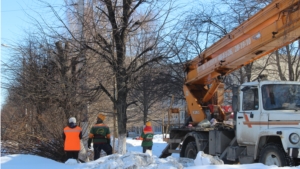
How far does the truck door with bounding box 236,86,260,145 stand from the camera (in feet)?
29.7

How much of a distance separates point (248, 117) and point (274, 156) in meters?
1.38

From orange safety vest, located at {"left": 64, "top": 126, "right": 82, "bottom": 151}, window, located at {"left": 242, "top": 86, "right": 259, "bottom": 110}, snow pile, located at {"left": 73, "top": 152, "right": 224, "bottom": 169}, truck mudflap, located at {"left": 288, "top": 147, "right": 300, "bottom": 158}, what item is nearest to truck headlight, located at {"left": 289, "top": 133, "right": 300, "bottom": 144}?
truck mudflap, located at {"left": 288, "top": 147, "right": 300, "bottom": 158}

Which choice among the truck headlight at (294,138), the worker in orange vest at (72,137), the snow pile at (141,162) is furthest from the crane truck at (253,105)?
the worker in orange vest at (72,137)

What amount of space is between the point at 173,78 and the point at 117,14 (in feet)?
23.5

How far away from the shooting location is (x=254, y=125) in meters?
9.07

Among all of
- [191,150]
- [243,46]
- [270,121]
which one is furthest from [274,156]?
[191,150]

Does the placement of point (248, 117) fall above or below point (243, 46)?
below

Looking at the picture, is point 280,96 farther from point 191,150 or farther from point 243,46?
point 191,150

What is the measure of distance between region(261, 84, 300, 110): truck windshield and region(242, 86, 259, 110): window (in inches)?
10.3

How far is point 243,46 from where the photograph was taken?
Answer: 9711mm

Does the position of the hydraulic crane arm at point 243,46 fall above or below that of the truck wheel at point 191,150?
above

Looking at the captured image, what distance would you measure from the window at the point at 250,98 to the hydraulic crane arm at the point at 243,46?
0.90 metres

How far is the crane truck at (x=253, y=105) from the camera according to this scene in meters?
8.02

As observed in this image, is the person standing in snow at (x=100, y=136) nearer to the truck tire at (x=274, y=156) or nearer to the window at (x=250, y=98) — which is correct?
Answer: the window at (x=250, y=98)
